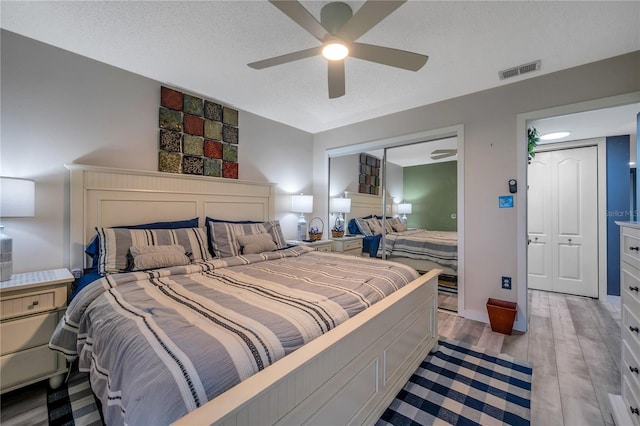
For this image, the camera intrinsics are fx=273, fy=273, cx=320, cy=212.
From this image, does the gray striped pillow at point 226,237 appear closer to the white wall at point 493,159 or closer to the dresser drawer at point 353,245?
the dresser drawer at point 353,245

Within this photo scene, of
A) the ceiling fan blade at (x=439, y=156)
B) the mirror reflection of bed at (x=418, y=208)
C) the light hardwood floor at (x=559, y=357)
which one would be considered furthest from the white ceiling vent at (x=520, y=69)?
the light hardwood floor at (x=559, y=357)

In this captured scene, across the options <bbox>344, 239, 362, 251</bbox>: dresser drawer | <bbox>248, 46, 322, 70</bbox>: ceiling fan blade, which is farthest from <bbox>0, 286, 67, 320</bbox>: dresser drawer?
<bbox>344, 239, 362, 251</bbox>: dresser drawer

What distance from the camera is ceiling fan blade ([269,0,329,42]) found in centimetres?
136

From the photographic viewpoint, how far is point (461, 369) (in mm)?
2031

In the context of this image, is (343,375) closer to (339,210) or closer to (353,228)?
(353,228)

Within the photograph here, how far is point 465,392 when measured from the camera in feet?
5.82

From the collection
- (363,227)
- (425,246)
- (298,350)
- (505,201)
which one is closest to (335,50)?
(298,350)

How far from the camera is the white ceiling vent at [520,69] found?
2.41 metres

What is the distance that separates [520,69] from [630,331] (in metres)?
2.20

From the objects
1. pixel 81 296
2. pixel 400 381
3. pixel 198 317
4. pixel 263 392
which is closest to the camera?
pixel 263 392

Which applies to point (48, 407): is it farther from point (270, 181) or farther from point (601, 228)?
point (601, 228)

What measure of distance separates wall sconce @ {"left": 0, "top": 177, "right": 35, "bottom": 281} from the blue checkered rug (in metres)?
2.52

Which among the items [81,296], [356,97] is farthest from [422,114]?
[81,296]

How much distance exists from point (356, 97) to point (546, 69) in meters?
1.78
